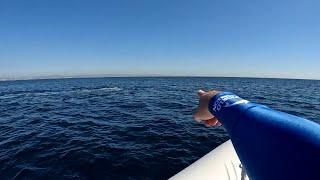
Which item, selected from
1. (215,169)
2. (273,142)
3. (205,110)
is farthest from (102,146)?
(273,142)

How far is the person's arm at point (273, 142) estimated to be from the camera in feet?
3.17

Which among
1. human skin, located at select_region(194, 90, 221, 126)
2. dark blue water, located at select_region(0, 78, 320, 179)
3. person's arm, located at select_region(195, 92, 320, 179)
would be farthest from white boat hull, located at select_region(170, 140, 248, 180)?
dark blue water, located at select_region(0, 78, 320, 179)

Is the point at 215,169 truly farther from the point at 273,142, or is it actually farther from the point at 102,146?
the point at 102,146

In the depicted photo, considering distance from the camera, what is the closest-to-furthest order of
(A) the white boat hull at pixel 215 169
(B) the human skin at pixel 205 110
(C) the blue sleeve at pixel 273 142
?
(C) the blue sleeve at pixel 273 142, (B) the human skin at pixel 205 110, (A) the white boat hull at pixel 215 169

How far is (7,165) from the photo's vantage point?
887 centimetres

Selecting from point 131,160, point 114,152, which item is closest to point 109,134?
point 114,152

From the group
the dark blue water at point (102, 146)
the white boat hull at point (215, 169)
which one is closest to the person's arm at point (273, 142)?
the white boat hull at point (215, 169)

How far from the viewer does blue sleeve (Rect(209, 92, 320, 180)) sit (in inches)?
38.1

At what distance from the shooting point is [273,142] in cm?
115

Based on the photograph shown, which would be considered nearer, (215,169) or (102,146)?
(215,169)

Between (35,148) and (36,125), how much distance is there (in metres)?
5.72

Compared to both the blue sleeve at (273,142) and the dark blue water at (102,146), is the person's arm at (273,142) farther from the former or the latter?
the dark blue water at (102,146)

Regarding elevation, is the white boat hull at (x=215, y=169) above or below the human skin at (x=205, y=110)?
below

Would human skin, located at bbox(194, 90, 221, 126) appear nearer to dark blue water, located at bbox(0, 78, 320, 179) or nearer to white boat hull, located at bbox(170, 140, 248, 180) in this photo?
white boat hull, located at bbox(170, 140, 248, 180)
